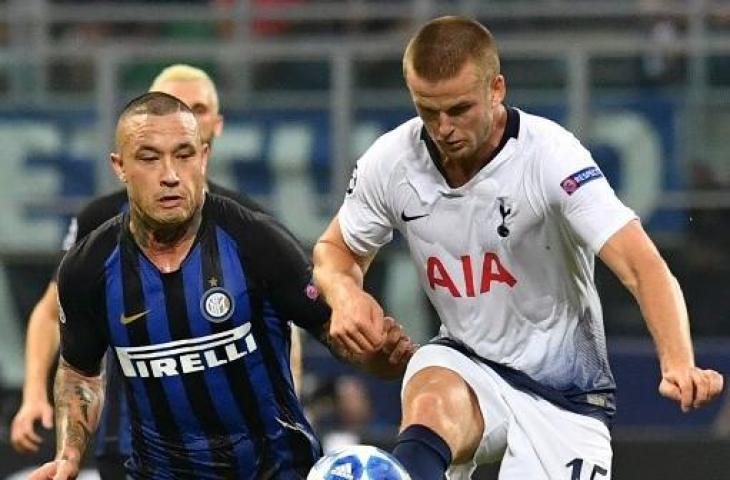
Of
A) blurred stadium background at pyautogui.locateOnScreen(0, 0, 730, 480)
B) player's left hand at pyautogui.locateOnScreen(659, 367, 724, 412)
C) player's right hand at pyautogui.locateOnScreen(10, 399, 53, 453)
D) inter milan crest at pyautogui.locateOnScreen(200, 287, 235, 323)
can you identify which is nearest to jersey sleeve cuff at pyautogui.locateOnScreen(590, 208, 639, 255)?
player's left hand at pyautogui.locateOnScreen(659, 367, 724, 412)

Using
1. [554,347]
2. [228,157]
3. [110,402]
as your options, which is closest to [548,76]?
[228,157]

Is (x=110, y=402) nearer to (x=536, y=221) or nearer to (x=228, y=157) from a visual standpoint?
(x=536, y=221)

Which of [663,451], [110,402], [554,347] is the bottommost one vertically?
[663,451]

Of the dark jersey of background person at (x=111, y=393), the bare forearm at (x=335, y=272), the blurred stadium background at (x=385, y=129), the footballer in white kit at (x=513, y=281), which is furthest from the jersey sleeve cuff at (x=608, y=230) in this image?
the blurred stadium background at (x=385, y=129)

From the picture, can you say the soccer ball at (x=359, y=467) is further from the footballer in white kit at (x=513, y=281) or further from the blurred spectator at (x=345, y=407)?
the blurred spectator at (x=345, y=407)

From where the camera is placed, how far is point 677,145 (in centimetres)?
1034

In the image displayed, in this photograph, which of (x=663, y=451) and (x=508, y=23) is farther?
(x=508, y=23)

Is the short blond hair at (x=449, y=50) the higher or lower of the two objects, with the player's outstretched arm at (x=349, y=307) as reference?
higher

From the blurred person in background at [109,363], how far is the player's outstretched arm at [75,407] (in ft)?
A: 2.96

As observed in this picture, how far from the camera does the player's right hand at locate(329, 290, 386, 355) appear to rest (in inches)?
209

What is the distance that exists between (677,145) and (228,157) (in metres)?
2.43

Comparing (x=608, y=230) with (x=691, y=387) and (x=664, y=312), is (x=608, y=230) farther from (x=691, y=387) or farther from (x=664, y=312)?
(x=691, y=387)

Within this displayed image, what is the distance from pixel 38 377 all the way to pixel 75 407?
1.35 m

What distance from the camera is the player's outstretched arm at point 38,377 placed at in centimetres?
678
